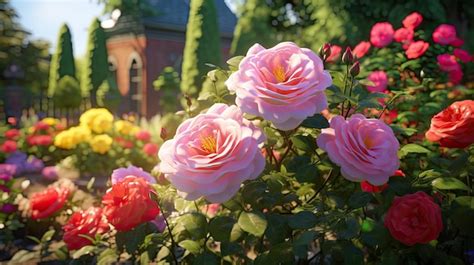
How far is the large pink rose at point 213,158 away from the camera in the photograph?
1.10 m

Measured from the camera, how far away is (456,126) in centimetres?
145

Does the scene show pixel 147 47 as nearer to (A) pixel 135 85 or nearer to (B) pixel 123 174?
(A) pixel 135 85

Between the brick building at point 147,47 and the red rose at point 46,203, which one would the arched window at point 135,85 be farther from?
the red rose at point 46,203

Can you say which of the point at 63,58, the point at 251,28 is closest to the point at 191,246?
the point at 251,28

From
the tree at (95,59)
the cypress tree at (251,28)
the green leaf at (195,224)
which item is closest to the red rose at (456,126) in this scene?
the green leaf at (195,224)

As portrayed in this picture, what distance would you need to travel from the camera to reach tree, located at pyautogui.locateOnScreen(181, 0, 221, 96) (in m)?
11.6

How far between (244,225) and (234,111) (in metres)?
0.33

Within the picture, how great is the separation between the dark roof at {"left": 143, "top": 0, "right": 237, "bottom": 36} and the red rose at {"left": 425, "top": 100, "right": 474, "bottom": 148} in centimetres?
1721

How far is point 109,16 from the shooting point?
20016 mm

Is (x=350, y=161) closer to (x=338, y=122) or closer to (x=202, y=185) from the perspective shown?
(x=338, y=122)

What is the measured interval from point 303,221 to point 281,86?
1.25ft

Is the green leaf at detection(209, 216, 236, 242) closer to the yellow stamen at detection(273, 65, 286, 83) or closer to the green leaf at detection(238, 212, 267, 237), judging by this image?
the green leaf at detection(238, 212, 267, 237)

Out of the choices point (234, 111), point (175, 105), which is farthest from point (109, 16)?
point (234, 111)

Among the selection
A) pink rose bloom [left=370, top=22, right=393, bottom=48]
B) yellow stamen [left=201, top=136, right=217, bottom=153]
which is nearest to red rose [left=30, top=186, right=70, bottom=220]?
yellow stamen [left=201, top=136, right=217, bottom=153]
